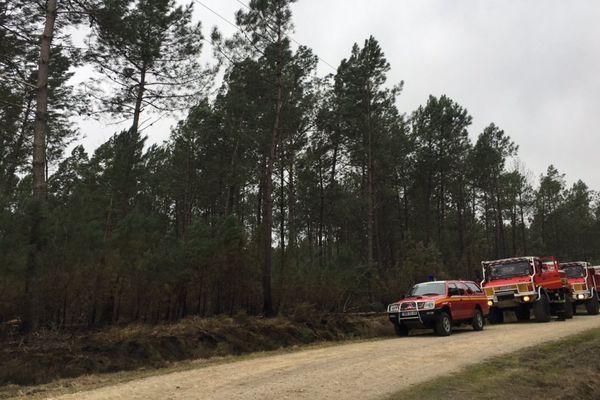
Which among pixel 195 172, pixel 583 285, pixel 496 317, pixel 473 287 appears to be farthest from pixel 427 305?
pixel 195 172

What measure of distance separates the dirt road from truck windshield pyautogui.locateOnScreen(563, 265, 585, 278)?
49.5ft

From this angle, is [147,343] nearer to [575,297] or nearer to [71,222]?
[71,222]

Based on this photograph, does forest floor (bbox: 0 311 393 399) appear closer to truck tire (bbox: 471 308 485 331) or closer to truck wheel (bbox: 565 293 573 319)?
truck tire (bbox: 471 308 485 331)

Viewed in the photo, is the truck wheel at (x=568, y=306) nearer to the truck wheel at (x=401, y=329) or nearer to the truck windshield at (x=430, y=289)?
the truck windshield at (x=430, y=289)

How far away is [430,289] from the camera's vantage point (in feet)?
58.4

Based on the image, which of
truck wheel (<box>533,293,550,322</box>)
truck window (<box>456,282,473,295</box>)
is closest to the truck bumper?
truck window (<box>456,282,473,295</box>)

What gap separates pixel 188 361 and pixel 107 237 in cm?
467

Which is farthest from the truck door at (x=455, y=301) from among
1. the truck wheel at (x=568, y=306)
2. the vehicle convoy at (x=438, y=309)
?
the truck wheel at (x=568, y=306)

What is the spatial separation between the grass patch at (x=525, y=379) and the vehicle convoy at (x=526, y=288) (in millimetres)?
8542

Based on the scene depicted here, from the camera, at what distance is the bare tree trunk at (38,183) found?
467 inches

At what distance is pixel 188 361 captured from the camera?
1245 centimetres

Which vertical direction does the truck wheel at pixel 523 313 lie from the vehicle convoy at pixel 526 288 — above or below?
below

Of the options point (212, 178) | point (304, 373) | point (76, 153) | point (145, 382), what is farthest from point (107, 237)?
point (212, 178)

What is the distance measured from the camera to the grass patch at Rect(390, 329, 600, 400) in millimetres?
7859
